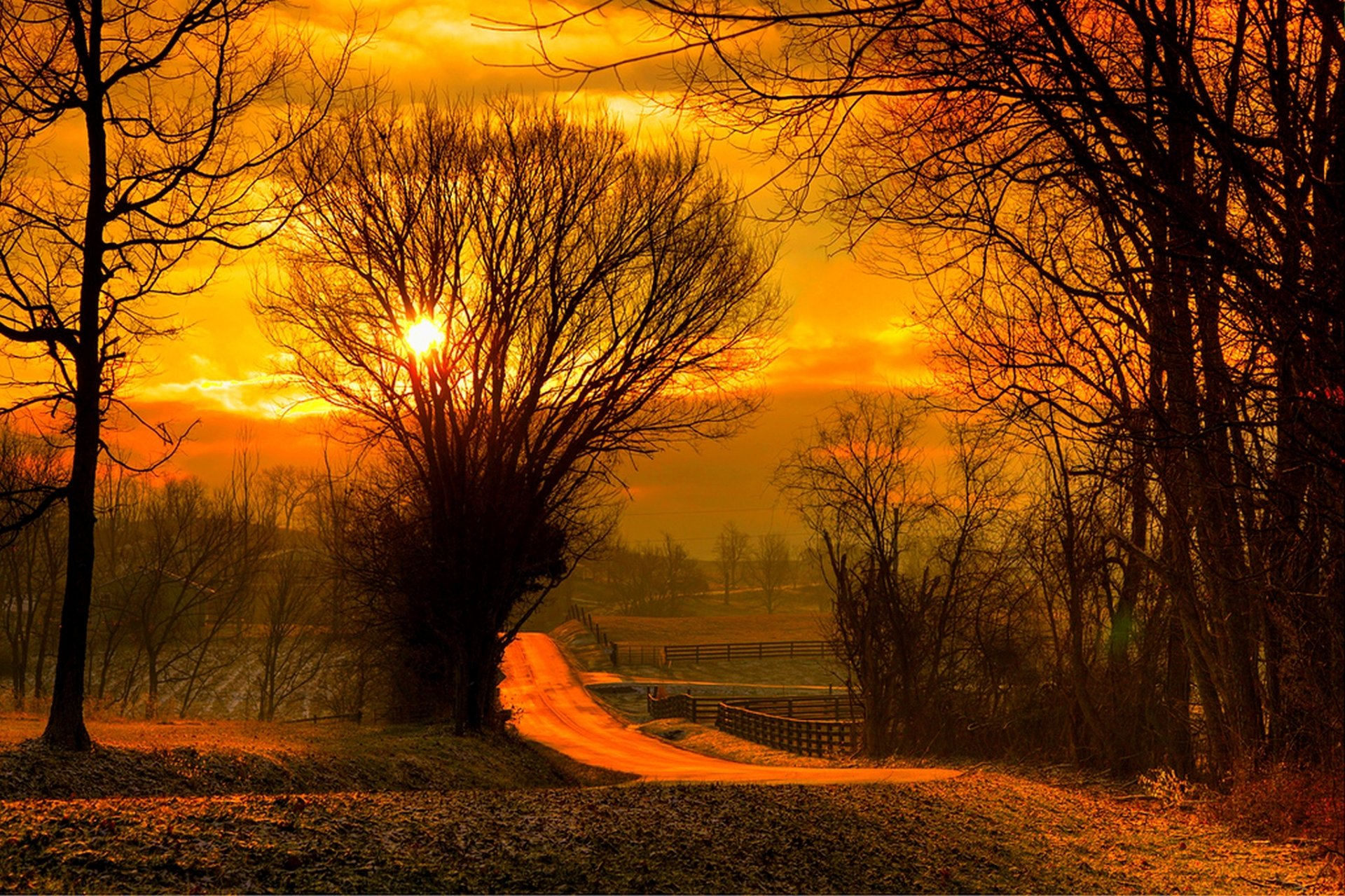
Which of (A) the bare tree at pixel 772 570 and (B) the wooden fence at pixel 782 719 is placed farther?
(A) the bare tree at pixel 772 570

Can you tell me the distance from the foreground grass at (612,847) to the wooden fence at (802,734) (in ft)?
70.4

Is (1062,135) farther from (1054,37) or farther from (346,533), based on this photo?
(346,533)

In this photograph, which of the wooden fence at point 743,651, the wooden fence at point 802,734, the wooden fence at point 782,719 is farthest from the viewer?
the wooden fence at point 743,651

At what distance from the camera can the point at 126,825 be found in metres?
7.49

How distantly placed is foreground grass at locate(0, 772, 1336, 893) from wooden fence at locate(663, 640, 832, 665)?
62.0 metres

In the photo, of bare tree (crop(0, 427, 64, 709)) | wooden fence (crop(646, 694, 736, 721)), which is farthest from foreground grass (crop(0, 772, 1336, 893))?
wooden fence (crop(646, 694, 736, 721))

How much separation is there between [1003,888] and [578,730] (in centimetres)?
3545

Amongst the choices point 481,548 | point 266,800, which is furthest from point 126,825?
point 481,548

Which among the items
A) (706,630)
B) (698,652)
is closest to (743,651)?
(698,652)

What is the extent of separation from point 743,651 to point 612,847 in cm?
7058

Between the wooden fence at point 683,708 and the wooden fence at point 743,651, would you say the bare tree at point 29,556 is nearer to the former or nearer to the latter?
the wooden fence at point 683,708

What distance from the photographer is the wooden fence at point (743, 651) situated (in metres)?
74.4

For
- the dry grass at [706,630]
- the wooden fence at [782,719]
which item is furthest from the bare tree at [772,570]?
the wooden fence at [782,719]

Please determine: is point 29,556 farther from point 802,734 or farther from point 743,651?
point 743,651
